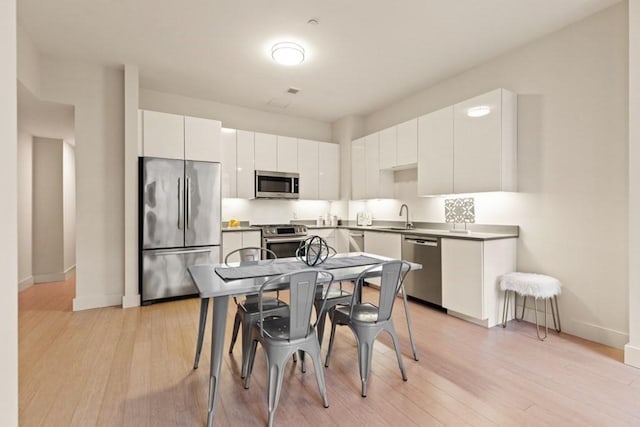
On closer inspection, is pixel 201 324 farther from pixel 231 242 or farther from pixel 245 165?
pixel 245 165

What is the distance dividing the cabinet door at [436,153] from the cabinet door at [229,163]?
2767mm

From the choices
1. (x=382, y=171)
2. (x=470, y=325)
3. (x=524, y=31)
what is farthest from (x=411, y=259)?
(x=524, y=31)

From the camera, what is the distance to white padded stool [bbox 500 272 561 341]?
2.89 m

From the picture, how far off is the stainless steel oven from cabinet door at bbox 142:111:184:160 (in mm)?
1639

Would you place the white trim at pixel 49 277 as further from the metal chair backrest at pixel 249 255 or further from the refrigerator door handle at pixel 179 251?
the metal chair backrest at pixel 249 255

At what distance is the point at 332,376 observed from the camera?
2.26 meters

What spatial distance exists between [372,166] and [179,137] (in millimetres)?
2928

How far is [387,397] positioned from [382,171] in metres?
3.59

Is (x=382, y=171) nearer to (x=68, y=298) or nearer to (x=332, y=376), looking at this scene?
(x=332, y=376)

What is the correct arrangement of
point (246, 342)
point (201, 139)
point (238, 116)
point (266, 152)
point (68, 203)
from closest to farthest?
1. point (246, 342)
2. point (201, 139)
3. point (266, 152)
4. point (238, 116)
5. point (68, 203)

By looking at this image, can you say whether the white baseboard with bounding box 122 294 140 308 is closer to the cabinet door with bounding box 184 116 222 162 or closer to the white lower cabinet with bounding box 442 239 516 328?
the cabinet door with bounding box 184 116 222 162

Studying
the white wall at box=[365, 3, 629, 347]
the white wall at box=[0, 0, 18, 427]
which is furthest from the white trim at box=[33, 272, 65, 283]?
the white wall at box=[365, 3, 629, 347]

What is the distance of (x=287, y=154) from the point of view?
534cm

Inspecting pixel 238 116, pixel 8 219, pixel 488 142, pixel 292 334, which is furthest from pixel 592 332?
pixel 238 116
